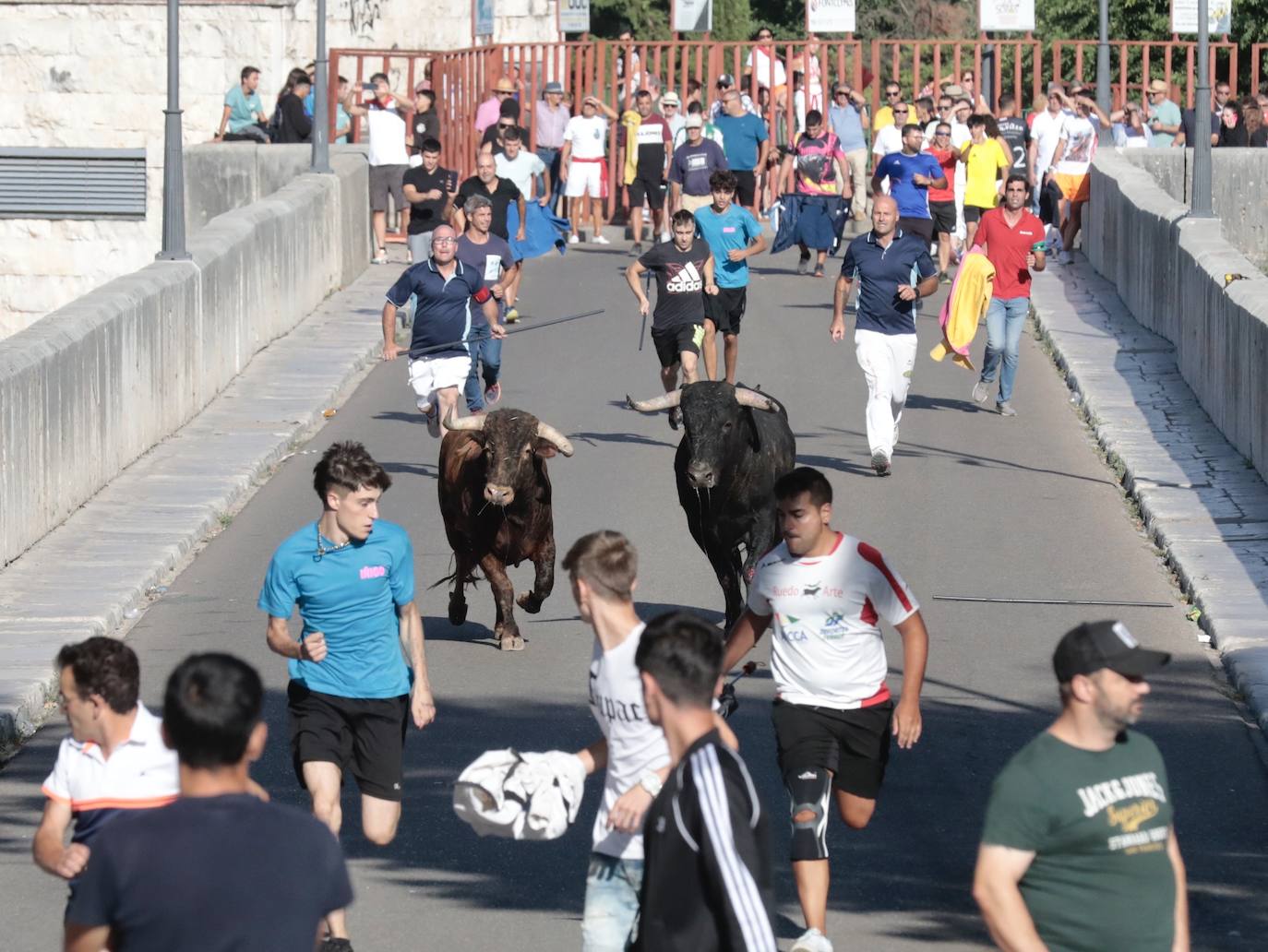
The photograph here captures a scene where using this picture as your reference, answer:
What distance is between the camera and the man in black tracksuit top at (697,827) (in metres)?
5.33

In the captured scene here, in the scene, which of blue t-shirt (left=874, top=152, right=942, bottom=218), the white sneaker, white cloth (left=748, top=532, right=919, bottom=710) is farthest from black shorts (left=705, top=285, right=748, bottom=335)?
the white sneaker

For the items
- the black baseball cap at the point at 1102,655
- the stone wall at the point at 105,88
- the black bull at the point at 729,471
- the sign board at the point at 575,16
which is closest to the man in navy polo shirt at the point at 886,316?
the black bull at the point at 729,471

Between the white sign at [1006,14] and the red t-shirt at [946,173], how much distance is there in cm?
844

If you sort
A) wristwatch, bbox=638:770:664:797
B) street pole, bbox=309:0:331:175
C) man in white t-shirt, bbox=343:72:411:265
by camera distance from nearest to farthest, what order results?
wristwatch, bbox=638:770:664:797 < street pole, bbox=309:0:331:175 < man in white t-shirt, bbox=343:72:411:265

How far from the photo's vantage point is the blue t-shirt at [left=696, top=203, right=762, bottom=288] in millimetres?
19328

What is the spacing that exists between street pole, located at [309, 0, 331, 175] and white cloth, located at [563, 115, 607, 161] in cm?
466

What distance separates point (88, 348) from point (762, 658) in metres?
6.19

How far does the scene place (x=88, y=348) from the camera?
15938 millimetres

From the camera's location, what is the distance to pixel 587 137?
31.6 metres

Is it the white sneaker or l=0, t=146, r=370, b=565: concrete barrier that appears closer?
the white sneaker

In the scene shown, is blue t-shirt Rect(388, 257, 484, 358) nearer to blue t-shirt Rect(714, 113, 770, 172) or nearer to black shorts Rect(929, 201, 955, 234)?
black shorts Rect(929, 201, 955, 234)

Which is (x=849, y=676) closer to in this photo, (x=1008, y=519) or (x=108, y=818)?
(x=108, y=818)

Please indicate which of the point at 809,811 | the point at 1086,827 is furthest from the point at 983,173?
the point at 1086,827

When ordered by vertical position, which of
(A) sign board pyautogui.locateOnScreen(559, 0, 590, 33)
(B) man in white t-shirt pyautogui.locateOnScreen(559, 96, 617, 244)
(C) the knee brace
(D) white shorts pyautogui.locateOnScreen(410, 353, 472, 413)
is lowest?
(C) the knee brace
